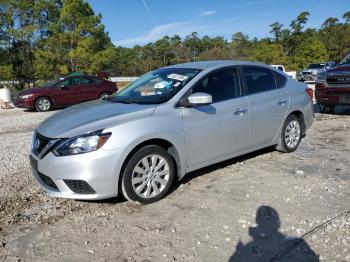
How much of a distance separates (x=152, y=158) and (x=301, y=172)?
2.37m

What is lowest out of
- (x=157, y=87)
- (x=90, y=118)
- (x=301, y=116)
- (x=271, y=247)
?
(x=271, y=247)

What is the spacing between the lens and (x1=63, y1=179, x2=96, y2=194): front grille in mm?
4211

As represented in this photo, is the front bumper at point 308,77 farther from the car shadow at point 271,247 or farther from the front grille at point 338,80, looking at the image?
the car shadow at point 271,247

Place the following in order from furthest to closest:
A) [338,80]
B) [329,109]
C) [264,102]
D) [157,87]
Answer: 1. [329,109]
2. [338,80]
3. [264,102]
4. [157,87]

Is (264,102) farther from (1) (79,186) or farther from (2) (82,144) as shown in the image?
(1) (79,186)

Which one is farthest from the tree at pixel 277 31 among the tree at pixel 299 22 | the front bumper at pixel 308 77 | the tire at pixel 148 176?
the tire at pixel 148 176

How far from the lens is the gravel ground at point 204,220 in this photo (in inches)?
139

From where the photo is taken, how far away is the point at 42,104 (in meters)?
15.4

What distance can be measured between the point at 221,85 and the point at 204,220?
209 centimetres

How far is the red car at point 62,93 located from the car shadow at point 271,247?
12976 mm

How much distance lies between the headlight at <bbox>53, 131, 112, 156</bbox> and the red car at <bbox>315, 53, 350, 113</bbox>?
7.76m

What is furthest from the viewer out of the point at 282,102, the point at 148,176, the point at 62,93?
the point at 62,93

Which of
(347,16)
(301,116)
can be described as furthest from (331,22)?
(301,116)

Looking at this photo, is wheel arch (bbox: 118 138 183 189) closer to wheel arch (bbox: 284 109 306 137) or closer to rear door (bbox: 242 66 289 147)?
rear door (bbox: 242 66 289 147)
